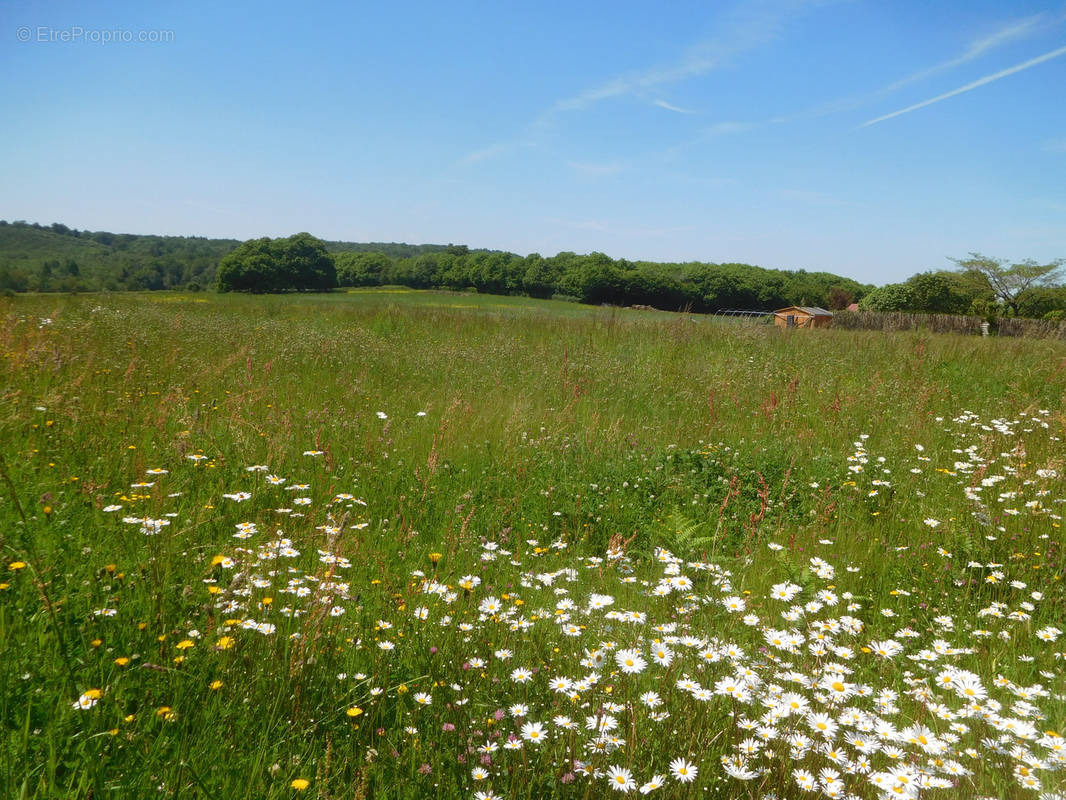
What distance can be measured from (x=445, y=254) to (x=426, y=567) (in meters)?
122

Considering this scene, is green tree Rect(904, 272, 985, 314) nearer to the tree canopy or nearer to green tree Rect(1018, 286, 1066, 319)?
green tree Rect(1018, 286, 1066, 319)

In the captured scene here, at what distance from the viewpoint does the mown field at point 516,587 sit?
1827 mm

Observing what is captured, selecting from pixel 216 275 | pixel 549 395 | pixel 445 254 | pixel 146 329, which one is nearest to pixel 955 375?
pixel 549 395

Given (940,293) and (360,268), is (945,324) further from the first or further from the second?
(360,268)

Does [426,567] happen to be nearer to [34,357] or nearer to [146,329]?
[34,357]

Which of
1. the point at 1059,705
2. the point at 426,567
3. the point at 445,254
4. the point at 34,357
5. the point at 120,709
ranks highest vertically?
the point at 445,254

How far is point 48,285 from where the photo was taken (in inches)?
794

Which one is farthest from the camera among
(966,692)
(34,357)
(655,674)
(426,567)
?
(34,357)

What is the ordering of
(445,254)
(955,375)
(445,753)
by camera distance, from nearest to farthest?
(445,753) < (955,375) < (445,254)

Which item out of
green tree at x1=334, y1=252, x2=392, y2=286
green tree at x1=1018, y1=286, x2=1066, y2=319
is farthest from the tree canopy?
green tree at x1=1018, y1=286, x2=1066, y2=319

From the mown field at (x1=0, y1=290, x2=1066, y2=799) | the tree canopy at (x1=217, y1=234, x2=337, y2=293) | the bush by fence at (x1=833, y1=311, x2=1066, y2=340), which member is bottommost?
the mown field at (x1=0, y1=290, x2=1066, y2=799)

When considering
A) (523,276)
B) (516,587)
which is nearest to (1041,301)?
(523,276)

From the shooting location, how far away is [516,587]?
348 centimetres

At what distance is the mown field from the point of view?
5.99 feet
